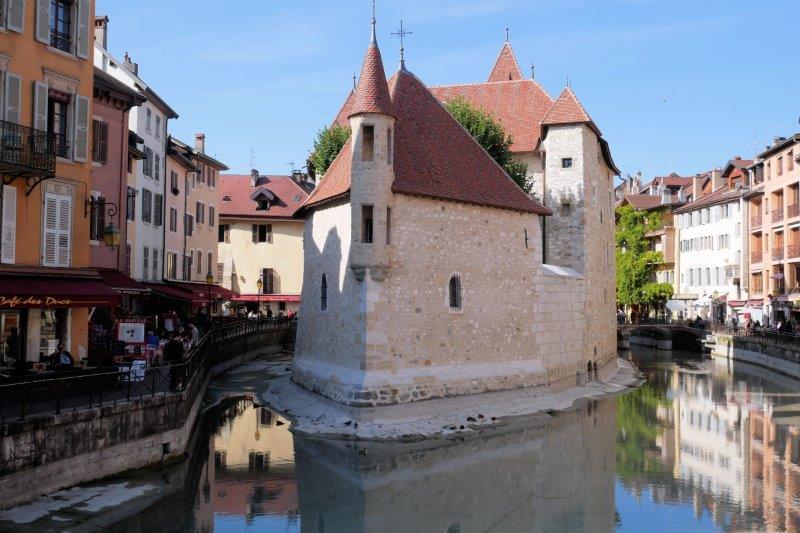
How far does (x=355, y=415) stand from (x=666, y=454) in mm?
8405

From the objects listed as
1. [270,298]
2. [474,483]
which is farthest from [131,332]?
[270,298]

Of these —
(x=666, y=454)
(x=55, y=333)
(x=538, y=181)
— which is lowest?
(x=666, y=454)

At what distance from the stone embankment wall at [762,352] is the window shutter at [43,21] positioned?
105ft

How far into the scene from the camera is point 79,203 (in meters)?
17.9

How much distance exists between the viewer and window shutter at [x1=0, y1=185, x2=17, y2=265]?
16203 millimetres

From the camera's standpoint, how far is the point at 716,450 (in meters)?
20.5

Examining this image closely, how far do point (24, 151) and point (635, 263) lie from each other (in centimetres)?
5039

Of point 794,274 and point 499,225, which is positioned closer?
point 499,225

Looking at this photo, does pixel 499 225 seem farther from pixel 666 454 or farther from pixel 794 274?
pixel 794 274

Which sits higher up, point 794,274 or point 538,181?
point 538,181

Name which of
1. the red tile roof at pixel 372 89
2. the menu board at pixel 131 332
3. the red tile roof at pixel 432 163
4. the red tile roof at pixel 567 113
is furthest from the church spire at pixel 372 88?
the red tile roof at pixel 567 113

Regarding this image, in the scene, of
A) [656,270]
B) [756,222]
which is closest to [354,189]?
[756,222]

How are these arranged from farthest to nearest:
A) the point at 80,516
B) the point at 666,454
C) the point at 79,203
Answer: the point at 666,454 < the point at 79,203 < the point at 80,516

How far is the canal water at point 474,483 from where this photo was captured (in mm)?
13906
